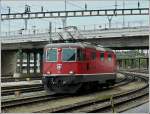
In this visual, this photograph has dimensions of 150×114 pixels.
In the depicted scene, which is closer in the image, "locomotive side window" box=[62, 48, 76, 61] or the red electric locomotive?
the red electric locomotive

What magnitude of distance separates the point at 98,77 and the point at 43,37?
3726cm

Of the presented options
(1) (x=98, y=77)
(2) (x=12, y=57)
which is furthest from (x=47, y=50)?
(2) (x=12, y=57)

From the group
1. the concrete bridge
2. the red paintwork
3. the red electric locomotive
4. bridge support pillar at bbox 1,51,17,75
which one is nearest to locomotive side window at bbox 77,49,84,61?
the red electric locomotive

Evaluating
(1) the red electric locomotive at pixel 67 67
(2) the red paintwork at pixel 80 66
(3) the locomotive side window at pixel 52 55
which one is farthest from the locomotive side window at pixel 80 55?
(3) the locomotive side window at pixel 52 55

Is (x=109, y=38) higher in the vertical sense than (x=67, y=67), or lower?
higher

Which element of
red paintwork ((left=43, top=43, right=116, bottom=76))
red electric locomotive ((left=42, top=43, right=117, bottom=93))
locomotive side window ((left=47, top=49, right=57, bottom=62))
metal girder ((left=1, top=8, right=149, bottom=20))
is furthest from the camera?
metal girder ((left=1, top=8, right=149, bottom=20))

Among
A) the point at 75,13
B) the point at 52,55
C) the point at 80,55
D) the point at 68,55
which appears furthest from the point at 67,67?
the point at 75,13

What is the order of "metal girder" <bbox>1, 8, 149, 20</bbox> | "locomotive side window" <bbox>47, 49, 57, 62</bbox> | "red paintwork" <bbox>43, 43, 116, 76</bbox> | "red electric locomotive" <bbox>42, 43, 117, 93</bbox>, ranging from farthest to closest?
"metal girder" <bbox>1, 8, 149, 20</bbox> < "locomotive side window" <bbox>47, 49, 57, 62</bbox> < "red paintwork" <bbox>43, 43, 116, 76</bbox> < "red electric locomotive" <bbox>42, 43, 117, 93</bbox>

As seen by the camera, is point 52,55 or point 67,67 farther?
point 52,55

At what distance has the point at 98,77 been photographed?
85.8ft

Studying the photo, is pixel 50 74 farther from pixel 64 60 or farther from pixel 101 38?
pixel 101 38

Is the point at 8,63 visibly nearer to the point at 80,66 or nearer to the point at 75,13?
the point at 75,13

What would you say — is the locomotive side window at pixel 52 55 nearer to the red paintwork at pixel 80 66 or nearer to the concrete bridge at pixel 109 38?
the red paintwork at pixel 80 66

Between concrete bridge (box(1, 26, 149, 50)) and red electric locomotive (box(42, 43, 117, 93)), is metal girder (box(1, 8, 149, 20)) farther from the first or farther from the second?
red electric locomotive (box(42, 43, 117, 93))
